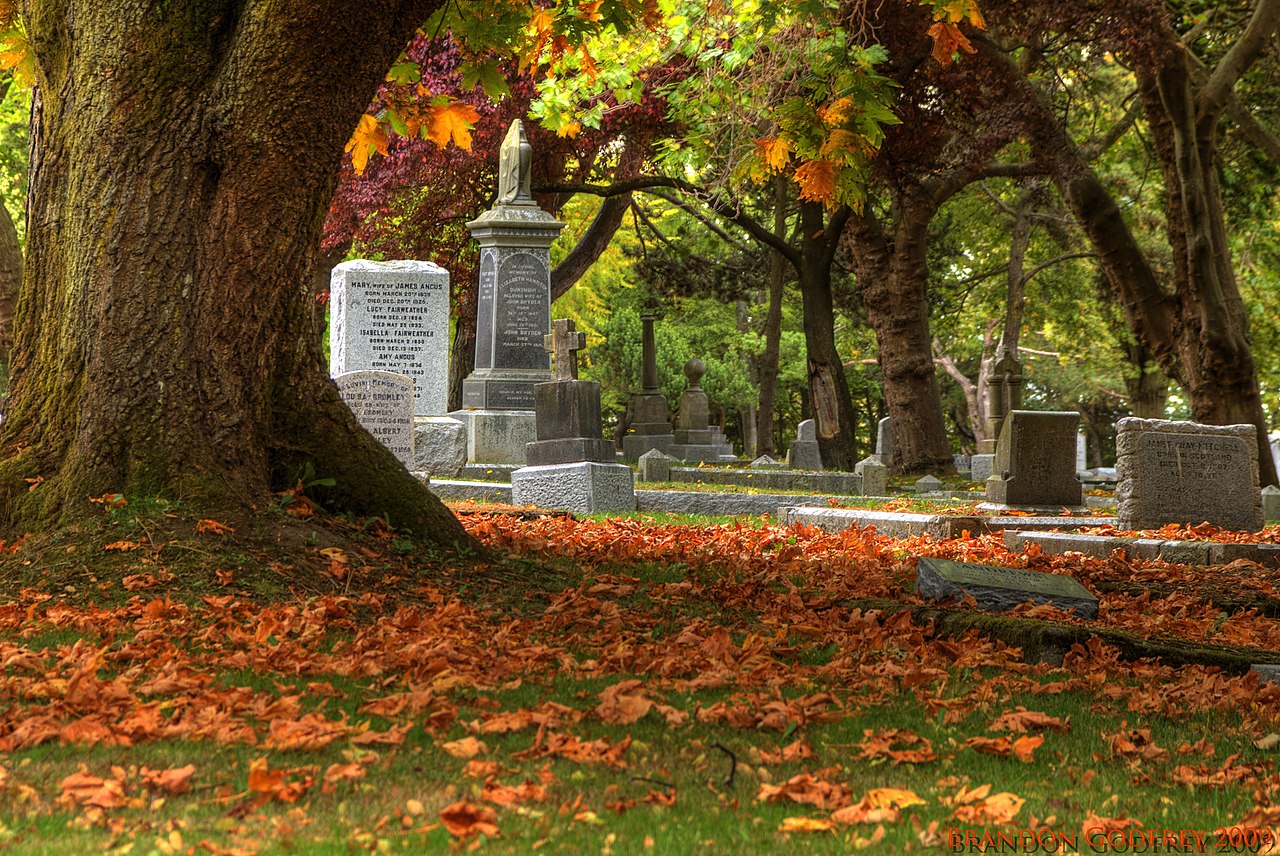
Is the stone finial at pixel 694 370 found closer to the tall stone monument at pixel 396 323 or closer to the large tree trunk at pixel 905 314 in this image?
the large tree trunk at pixel 905 314

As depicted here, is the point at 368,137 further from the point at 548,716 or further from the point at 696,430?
the point at 696,430

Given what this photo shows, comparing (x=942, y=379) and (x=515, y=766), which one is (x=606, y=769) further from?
(x=942, y=379)

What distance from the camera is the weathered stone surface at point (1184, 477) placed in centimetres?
1221

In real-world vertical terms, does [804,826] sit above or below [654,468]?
below

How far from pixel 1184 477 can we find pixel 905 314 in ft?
29.7

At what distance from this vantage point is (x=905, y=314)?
2100 centimetres

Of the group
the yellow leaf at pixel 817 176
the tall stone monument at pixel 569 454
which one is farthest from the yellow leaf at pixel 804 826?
the tall stone monument at pixel 569 454

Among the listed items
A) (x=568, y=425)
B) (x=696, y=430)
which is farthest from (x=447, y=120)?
(x=696, y=430)

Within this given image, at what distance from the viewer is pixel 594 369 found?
3988 cm

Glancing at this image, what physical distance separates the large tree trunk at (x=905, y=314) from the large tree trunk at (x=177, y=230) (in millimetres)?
14741

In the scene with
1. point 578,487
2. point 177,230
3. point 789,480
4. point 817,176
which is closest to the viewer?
point 177,230

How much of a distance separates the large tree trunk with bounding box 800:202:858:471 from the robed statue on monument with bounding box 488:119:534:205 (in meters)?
4.35

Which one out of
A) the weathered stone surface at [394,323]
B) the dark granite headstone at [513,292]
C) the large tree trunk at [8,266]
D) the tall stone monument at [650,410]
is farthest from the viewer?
the tall stone monument at [650,410]

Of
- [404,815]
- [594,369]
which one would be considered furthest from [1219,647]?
[594,369]
